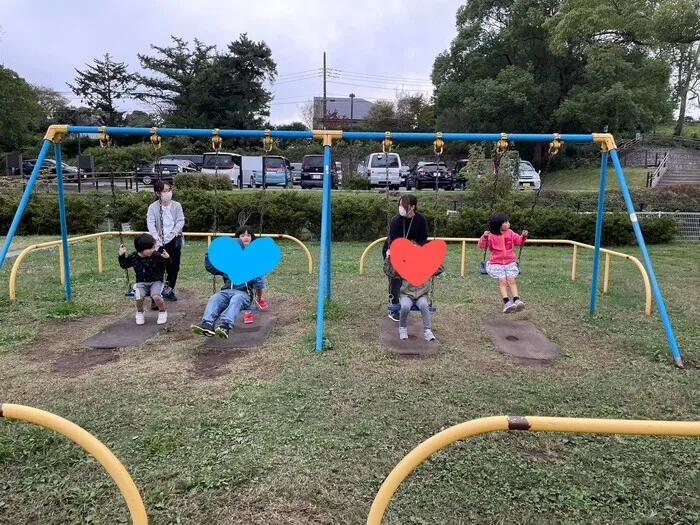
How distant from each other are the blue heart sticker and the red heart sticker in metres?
1.26

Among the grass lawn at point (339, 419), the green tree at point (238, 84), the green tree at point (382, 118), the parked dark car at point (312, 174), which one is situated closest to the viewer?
the grass lawn at point (339, 419)

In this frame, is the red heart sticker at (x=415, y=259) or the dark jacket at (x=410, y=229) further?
the dark jacket at (x=410, y=229)

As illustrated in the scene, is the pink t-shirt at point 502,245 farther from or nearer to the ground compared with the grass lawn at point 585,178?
nearer to the ground

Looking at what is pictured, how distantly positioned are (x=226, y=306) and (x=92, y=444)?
131 inches

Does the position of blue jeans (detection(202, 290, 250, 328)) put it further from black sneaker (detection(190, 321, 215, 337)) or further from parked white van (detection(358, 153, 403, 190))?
parked white van (detection(358, 153, 403, 190))

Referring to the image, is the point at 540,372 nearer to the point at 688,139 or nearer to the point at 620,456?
the point at 620,456

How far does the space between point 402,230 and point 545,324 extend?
1922mm

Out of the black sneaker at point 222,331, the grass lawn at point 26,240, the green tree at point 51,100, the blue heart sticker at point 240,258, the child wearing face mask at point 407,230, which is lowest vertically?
the grass lawn at point 26,240

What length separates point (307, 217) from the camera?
1262 centimetres

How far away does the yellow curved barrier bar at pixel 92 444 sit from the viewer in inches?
69.7

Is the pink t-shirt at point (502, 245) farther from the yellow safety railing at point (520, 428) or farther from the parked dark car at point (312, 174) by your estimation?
the parked dark car at point (312, 174)

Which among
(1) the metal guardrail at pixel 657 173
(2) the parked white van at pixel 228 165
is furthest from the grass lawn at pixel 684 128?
(2) the parked white van at pixel 228 165

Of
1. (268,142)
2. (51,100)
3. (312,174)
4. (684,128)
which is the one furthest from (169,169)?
(684,128)

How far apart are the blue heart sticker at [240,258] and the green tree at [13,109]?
32786 millimetres
